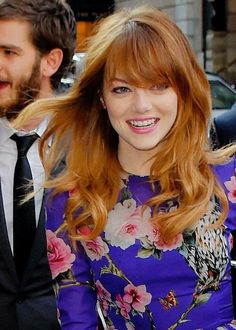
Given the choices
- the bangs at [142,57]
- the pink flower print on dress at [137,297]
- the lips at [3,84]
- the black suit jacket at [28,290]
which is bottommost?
the black suit jacket at [28,290]

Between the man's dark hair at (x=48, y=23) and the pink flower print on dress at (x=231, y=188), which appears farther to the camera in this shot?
the man's dark hair at (x=48, y=23)

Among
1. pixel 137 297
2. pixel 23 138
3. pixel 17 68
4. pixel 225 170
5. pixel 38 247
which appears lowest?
pixel 38 247

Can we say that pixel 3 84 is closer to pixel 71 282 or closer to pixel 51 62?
pixel 51 62

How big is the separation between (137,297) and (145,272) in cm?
8

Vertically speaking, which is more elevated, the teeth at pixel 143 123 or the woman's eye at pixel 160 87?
the woman's eye at pixel 160 87

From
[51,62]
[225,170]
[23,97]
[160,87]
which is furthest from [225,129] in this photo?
[160,87]

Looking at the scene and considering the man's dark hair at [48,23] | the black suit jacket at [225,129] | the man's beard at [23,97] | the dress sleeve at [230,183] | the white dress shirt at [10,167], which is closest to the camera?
the dress sleeve at [230,183]

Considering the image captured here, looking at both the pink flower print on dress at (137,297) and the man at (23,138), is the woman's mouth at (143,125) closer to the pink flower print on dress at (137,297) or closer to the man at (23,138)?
the pink flower print on dress at (137,297)

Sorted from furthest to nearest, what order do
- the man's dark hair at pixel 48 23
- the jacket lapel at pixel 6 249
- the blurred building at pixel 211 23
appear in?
the blurred building at pixel 211 23
the man's dark hair at pixel 48 23
the jacket lapel at pixel 6 249

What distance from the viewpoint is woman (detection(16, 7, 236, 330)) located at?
7.21 ft

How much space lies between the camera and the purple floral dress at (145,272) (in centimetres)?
219

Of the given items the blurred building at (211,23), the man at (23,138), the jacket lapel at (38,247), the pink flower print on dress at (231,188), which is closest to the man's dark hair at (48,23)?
the man at (23,138)

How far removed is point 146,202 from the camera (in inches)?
90.7

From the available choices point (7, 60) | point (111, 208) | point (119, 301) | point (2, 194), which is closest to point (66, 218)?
point (111, 208)
